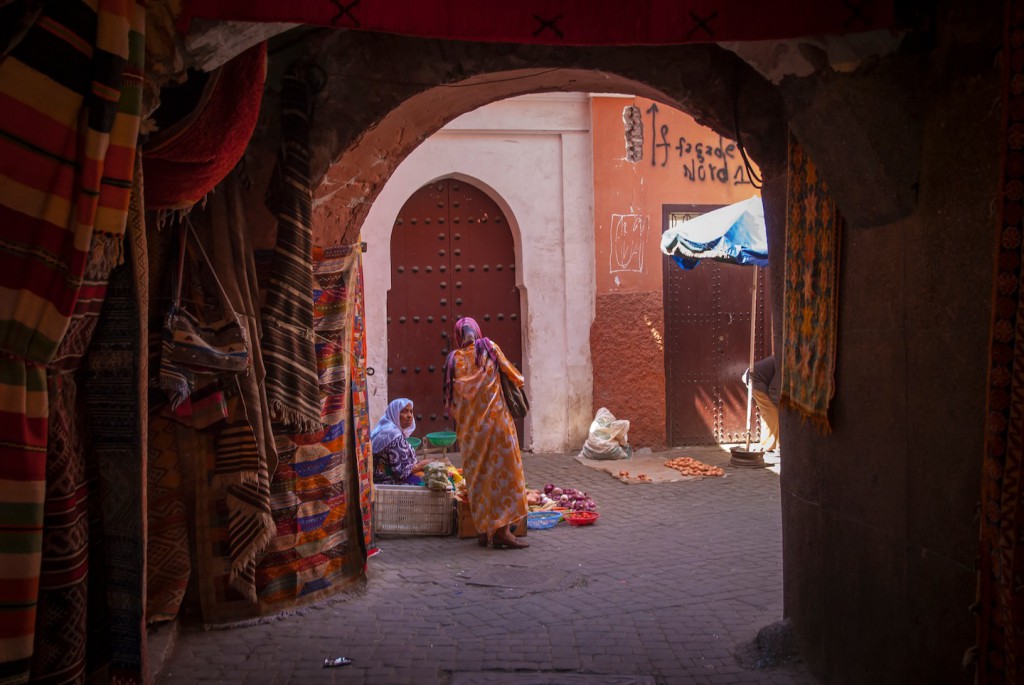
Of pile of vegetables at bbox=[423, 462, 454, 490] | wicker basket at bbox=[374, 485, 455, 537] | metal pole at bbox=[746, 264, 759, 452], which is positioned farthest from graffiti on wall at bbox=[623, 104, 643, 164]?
wicker basket at bbox=[374, 485, 455, 537]

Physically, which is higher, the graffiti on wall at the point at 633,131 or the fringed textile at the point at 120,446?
the graffiti on wall at the point at 633,131

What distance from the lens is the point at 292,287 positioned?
4648 millimetres

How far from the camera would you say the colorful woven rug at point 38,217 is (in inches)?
87.7

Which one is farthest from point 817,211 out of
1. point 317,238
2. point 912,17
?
point 317,238

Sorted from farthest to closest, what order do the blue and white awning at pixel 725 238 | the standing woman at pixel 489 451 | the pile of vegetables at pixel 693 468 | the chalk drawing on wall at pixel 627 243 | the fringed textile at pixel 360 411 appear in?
the chalk drawing on wall at pixel 627 243 → the pile of vegetables at pixel 693 468 → the blue and white awning at pixel 725 238 → the standing woman at pixel 489 451 → the fringed textile at pixel 360 411

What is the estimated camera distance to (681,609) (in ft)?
16.3

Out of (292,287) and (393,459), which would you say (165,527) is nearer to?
(292,287)

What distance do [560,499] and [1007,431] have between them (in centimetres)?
550

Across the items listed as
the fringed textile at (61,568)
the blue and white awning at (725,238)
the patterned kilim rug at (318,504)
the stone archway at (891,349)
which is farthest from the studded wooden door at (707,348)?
the fringed textile at (61,568)

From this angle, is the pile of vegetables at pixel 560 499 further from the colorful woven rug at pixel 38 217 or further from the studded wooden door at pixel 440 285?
the colorful woven rug at pixel 38 217

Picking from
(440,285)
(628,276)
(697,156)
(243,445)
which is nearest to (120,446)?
(243,445)

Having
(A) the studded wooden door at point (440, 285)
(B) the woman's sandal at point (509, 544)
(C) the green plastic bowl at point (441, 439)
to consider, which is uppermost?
(A) the studded wooden door at point (440, 285)

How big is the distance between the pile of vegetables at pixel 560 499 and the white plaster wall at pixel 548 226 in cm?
268

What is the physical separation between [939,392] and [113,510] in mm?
2736
